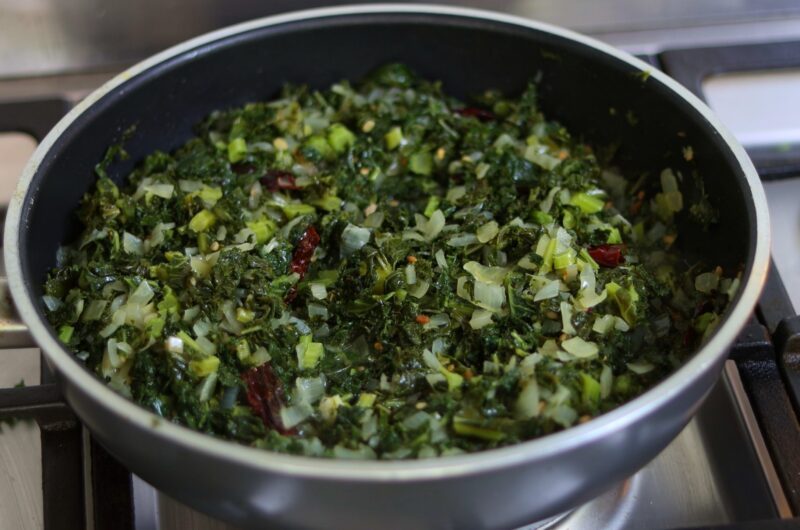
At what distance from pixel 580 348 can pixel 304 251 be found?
0.64 m

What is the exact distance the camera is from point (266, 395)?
A: 1.51 m

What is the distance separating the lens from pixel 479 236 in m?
1.77

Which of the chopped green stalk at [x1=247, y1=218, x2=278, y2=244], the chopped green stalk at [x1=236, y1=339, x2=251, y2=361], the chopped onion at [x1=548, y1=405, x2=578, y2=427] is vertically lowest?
the chopped onion at [x1=548, y1=405, x2=578, y2=427]

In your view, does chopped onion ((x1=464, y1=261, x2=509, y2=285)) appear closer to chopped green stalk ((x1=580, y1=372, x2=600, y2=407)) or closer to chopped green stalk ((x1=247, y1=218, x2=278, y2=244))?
chopped green stalk ((x1=580, y1=372, x2=600, y2=407))

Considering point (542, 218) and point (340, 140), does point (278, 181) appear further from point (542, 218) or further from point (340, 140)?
point (542, 218)

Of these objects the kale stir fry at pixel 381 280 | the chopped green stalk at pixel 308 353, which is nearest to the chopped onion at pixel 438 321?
the kale stir fry at pixel 381 280

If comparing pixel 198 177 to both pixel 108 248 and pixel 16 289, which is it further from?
pixel 16 289

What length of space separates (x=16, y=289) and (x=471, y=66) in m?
1.29

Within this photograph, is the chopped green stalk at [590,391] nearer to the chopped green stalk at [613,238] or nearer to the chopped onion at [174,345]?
the chopped green stalk at [613,238]

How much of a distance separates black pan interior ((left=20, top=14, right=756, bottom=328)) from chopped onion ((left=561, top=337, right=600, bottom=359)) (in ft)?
1.17

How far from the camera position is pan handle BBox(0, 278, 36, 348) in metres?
1.42

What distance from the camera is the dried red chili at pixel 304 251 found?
1.77 m

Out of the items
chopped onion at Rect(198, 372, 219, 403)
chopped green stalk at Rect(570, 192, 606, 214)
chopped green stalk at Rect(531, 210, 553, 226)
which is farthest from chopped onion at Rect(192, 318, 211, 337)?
chopped green stalk at Rect(570, 192, 606, 214)

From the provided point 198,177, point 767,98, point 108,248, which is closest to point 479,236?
point 198,177
